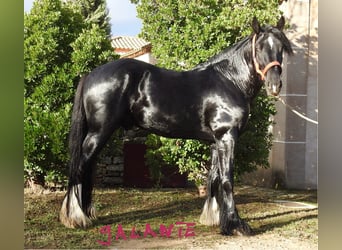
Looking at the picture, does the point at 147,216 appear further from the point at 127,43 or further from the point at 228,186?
the point at 127,43

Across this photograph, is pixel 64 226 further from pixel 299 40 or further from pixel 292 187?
pixel 299 40

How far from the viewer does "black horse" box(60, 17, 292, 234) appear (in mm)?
3902

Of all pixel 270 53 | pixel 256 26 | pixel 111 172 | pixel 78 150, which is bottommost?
pixel 111 172

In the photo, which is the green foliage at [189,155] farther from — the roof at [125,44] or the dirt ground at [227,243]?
the roof at [125,44]

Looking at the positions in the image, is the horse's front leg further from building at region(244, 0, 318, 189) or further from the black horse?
building at region(244, 0, 318, 189)

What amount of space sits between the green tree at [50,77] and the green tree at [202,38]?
1107mm

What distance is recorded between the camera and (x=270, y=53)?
12.2 ft

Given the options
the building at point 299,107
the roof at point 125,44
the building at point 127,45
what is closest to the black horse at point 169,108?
the building at point 299,107

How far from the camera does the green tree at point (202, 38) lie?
592 cm

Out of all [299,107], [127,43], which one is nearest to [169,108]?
[299,107]

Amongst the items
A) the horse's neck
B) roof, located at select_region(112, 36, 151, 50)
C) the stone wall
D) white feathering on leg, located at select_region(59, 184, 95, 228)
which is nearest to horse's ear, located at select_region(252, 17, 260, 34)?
the horse's neck

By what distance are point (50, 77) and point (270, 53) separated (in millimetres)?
3917
